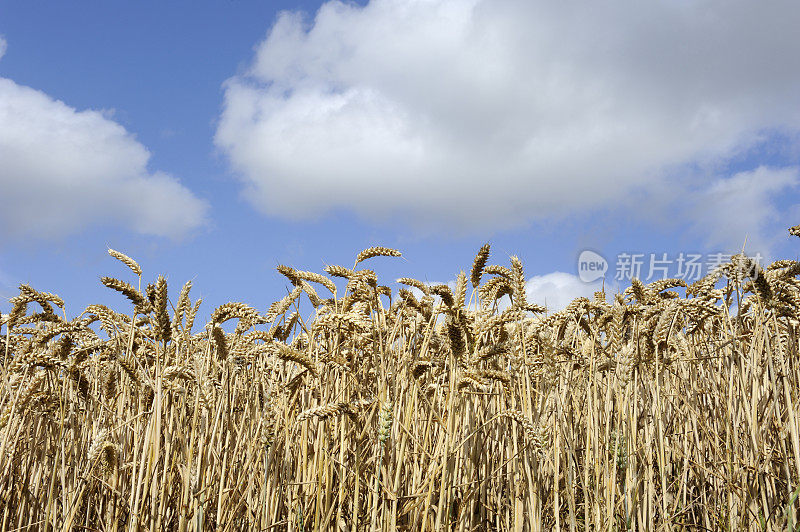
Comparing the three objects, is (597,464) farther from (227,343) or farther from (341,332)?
(227,343)

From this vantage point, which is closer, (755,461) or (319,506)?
(319,506)

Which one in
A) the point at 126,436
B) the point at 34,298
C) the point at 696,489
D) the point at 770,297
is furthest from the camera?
the point at 696,489

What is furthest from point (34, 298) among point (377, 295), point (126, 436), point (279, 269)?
point (377, 295)

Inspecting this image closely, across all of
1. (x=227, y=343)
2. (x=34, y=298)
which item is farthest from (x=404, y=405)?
(x=34, y=298)

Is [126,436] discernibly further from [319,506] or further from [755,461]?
[755,461]

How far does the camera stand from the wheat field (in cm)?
228

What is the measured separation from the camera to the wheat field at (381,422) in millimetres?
2281

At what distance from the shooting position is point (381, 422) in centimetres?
204

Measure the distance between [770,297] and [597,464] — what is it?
0.96m

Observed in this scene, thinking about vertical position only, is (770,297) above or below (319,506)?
above

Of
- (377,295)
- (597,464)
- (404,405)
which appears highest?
(377,295)

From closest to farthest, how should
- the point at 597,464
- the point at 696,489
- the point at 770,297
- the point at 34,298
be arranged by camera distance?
the point at 770,297 < the point at 597,464 < the point at 34,298 < the point at 696,489

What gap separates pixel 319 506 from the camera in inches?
88.4

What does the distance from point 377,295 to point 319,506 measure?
981mm
